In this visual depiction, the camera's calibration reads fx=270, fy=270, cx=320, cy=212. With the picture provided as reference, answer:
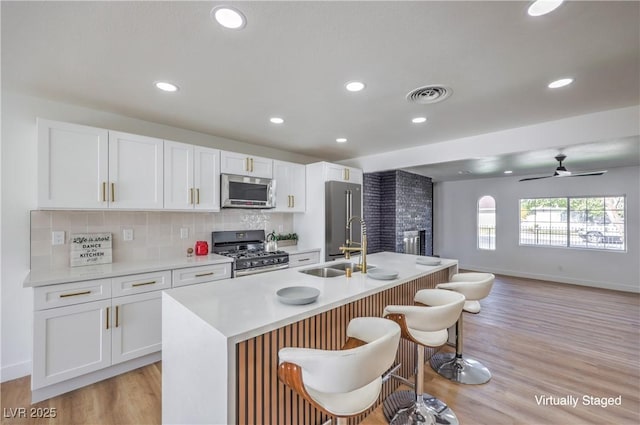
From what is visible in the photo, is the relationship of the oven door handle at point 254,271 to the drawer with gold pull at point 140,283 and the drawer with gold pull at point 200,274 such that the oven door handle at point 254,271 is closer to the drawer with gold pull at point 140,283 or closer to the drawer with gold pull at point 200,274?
the drawer with gold pull at point 200,274

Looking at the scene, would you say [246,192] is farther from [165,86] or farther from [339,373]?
[339,373]

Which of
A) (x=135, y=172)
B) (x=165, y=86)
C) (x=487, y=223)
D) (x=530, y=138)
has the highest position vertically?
(x=165, y=86)

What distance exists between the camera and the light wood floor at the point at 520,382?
1.93 meters

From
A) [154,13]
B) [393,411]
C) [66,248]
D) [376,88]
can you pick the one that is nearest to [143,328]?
[66,248]

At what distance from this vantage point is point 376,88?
7.28 ft

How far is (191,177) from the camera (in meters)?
3.06

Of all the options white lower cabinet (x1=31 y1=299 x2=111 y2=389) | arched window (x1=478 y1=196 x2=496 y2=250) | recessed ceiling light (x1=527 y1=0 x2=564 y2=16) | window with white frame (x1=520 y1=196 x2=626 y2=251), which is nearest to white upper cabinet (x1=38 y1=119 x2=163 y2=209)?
white lower cabinet (x1=31 y1=299 x2=111 y2=389)

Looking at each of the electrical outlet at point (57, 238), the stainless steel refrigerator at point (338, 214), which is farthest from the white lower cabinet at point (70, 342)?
the stainless steel refrigerator at point (338, 214)

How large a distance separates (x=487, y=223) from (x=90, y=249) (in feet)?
26.1

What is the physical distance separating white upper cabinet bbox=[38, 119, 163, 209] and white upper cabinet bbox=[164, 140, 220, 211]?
0.30 ft

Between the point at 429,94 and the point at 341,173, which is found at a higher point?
the point at 429,94

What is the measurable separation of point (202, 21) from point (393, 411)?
109 inches

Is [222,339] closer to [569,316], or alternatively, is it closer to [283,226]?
[283,226]

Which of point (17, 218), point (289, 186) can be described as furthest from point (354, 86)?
point (17, 218)
